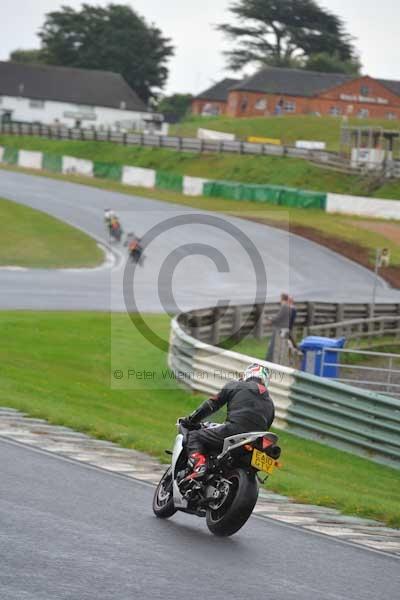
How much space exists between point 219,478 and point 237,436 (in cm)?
43

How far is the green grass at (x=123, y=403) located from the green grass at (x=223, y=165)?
38.7 metres

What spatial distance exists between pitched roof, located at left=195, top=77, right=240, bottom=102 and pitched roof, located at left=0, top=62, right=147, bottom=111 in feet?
40.8

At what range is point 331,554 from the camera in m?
9.23

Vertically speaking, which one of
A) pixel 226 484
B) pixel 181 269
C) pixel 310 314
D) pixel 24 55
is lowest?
pixel 181 269

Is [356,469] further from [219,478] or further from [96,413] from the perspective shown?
[219,478]

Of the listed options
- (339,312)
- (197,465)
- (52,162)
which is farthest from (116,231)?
(197,465)

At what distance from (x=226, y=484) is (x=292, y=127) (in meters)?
93.1

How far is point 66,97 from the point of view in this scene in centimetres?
11775

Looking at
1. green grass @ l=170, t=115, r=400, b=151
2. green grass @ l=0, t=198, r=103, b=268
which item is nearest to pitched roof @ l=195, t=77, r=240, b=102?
green grass @ l=170, t=115, r=400, b=151

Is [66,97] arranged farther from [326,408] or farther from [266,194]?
[326,408]

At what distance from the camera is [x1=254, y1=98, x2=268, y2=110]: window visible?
394 ft

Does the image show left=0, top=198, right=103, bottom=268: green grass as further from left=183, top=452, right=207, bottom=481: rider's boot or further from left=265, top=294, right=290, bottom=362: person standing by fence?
left=183, top=452, right=207, bottom=481: rider's boot

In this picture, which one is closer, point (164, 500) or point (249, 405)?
point (249, 405)

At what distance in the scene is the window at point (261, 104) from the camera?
120000 mm
